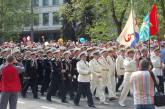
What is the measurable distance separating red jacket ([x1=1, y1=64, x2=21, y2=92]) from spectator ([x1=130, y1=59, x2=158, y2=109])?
3.58 m

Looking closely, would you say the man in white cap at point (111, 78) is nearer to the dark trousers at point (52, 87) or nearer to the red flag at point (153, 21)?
the dark trousers at point (52, 87)

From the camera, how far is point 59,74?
1775 cm

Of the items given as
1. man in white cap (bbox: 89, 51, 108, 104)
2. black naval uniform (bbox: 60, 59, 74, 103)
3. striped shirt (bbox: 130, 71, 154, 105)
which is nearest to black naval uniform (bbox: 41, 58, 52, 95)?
black naval uniform (bbox: 60, 59, 74, 103)

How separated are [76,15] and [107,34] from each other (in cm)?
288

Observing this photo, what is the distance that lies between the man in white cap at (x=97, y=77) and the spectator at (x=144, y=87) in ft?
20.5

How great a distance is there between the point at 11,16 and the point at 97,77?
38.3 metres

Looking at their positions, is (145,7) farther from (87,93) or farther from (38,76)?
(87,93)

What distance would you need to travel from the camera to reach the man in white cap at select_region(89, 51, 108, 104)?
56.4 ft

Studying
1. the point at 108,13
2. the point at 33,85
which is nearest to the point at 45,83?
the point at 33,85

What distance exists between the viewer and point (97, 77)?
57.4 feet

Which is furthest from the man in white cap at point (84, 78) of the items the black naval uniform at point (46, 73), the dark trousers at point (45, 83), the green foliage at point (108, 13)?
the green foliage at point (108, 13)

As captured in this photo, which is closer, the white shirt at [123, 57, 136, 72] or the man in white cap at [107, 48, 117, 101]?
the white shirt at [123, 57, 136, 72]

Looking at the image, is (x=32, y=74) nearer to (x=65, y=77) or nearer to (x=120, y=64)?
(x=65, y=77)

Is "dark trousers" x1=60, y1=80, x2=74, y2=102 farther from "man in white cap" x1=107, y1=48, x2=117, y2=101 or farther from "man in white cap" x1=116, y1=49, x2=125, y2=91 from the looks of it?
"man in white cap" x1=116, y1=49, x2=125, y2=91
